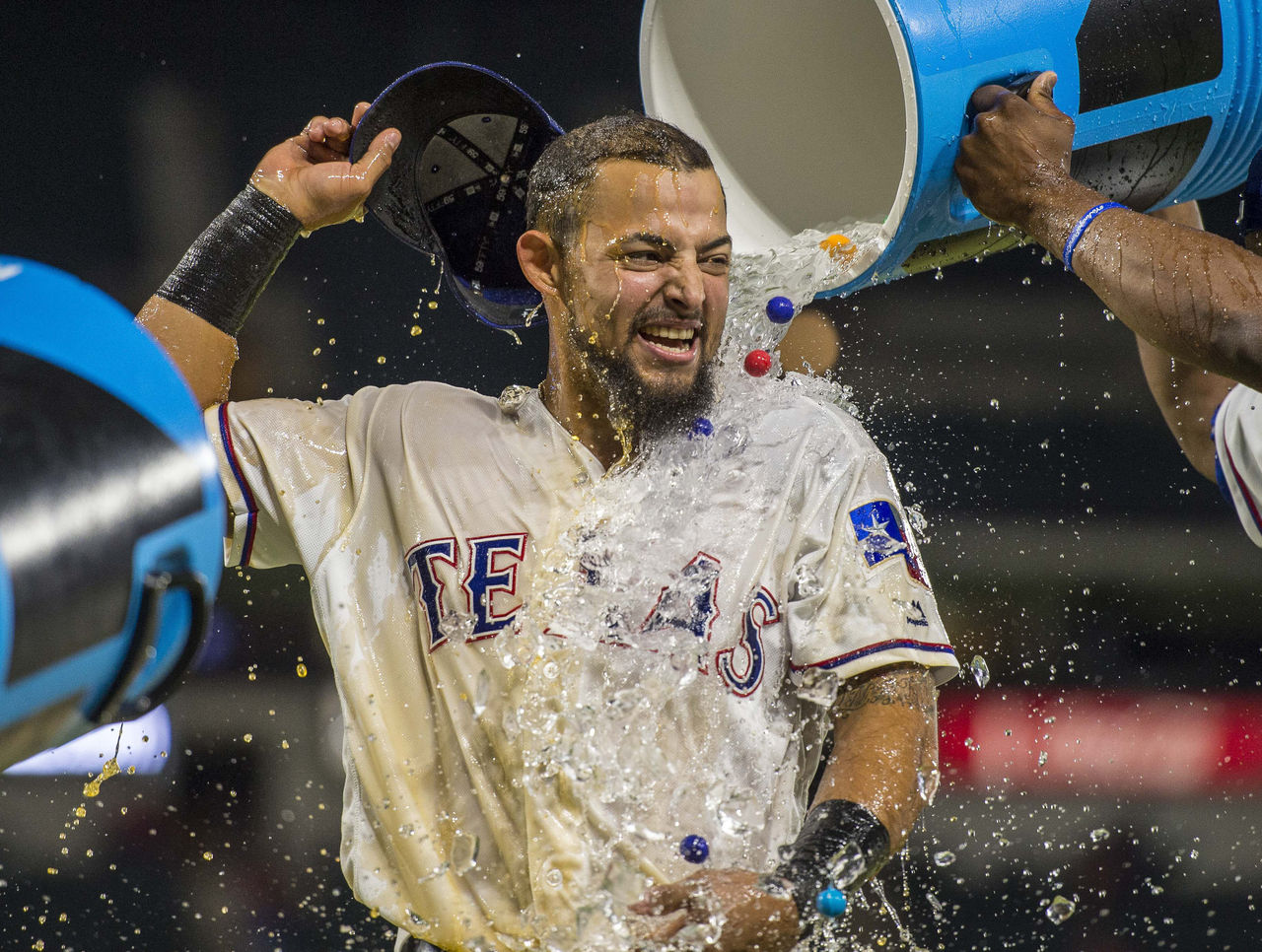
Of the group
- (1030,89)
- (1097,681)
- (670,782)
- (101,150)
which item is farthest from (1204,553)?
(101,150)

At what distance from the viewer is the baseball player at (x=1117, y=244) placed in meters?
1.91

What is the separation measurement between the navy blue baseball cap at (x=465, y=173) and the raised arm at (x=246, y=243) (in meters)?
0.06

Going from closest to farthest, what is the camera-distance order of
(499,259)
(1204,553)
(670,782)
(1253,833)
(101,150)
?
(670,782) → (499,259) → (101,150) → (1253,833) → (1204,553)

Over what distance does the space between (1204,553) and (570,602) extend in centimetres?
321

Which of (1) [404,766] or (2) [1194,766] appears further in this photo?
(2) [1194,766]

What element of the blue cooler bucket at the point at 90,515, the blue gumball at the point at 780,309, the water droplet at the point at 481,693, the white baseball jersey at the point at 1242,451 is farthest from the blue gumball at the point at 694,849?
the white baseball jersey at the point at 1242,451

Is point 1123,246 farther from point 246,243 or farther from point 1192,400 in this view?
point 246,243

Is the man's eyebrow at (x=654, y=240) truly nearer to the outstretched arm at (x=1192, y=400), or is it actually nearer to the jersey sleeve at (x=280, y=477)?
the jersey sleeve at (x=280, y=477)

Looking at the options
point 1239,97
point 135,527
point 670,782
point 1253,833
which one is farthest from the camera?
point 1253,833

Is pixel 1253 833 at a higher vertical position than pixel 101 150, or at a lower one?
lower

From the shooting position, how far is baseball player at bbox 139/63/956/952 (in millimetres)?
1898

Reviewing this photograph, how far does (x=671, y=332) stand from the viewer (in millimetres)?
2113

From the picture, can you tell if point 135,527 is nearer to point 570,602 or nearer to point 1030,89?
point 570,602

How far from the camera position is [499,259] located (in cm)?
240
